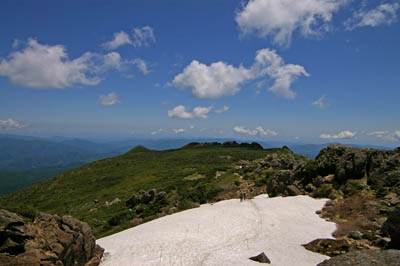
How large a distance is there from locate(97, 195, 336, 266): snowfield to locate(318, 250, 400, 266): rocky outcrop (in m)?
3.73

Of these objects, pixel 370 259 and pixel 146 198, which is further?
pixel 146 198

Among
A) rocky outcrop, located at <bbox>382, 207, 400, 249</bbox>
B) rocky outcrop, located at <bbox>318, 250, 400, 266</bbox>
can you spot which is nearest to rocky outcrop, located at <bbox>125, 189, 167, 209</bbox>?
rocky outcrop, located at <bbox>382, 207, 400, 249</bbox>

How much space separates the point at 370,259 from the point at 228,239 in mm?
11356

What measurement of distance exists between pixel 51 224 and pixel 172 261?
8695 millimetres

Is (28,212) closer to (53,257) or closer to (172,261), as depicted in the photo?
(53,257)

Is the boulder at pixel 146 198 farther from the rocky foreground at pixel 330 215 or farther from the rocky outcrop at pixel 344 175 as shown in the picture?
the rocky outcrop at pixel 344 175

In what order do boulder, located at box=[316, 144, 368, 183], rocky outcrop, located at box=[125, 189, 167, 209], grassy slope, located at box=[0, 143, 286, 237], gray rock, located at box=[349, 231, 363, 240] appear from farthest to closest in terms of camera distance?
rocky outcrop, located at box=[125, 189, 167, 209] → grassy slope, located at box=[0, 143, 286, 237] → boulder, located at box=[316, 144, 368, 183] → gray rock, located at box=[349, 231, 363, 240]

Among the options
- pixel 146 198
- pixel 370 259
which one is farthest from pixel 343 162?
pixel 146 198

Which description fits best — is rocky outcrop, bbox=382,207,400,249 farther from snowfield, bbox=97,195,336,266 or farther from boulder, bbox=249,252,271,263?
boulder, bbox=249,252,271,263

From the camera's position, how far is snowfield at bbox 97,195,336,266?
17.1 m

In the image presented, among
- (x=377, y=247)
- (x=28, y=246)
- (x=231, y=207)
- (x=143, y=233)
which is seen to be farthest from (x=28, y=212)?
(x=377, y=247)

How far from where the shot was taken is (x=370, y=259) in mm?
11906

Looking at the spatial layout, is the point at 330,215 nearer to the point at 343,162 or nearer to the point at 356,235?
the point at 356,235

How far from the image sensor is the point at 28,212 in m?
16.0
